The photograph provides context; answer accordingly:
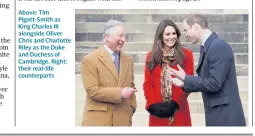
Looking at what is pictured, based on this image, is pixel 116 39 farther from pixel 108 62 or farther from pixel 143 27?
pixel 143 27

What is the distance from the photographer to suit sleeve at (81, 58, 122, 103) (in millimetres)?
6715

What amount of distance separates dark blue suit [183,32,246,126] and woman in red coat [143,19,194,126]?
294mm

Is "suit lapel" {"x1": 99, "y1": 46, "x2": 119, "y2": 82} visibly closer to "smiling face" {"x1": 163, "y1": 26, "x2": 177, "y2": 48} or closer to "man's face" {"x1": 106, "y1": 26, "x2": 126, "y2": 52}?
"man's face" {"x1": 106, "y1": 26, "x2": 126, "y2": 52}

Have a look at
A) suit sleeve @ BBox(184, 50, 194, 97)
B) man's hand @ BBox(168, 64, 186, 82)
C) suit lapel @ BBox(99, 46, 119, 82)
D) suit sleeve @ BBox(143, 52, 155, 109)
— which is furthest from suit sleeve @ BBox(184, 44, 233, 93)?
suit lapel @ BBox(99, 46, 119, 82)

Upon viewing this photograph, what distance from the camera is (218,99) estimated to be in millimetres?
6469

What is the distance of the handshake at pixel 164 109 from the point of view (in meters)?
6.78

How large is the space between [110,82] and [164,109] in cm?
57

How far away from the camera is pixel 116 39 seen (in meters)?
6.79

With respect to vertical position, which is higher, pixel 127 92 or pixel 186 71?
pixel 186 71

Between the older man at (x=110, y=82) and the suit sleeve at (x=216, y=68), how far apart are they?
0.70 m

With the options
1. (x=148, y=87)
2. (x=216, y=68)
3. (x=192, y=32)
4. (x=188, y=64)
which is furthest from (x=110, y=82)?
(x=216, y=68)

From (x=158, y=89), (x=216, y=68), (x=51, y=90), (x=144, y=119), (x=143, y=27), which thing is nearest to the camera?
(x=216, y=68)

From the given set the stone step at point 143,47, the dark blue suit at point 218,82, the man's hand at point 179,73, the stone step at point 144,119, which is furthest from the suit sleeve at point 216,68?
the stone step at point 143,47
